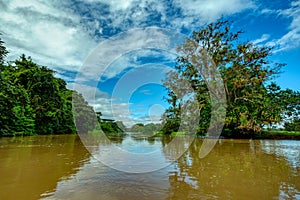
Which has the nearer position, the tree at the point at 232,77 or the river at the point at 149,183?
the river at the point at 149,183

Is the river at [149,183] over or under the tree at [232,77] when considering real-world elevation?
under

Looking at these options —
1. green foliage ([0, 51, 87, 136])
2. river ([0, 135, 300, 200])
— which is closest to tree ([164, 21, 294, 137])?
river ([0, 135, 300, 200])

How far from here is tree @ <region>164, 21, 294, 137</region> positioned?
15805 millimetres

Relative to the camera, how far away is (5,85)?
12.8 m

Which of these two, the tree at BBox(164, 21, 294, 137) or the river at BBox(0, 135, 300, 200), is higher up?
the tree at BBox(164, 21, 294, 137)

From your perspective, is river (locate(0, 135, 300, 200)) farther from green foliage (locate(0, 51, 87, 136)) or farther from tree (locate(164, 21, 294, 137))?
green foliage (locate(0, 51, 87, 136))

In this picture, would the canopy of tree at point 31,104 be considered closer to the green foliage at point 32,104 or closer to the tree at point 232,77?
the green foliage at point 32,104

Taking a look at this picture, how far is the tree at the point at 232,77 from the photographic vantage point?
15.8 metres

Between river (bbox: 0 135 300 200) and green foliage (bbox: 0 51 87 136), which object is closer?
river (bbox: 0 135 300 200)

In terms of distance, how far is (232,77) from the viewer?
56.7 ft

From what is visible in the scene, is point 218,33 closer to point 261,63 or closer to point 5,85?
point 261,63

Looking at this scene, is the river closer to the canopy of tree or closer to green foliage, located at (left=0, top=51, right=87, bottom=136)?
the canopy of tree

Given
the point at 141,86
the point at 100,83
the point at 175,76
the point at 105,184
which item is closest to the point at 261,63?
the point at 175,76

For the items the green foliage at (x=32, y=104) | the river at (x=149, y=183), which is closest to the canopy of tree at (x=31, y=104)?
the green foliage at (x=32, y=104)
